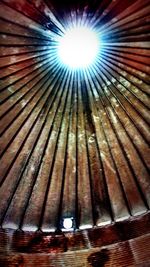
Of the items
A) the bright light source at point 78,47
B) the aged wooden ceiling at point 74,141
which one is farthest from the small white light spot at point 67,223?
the bright light source at point 78,47

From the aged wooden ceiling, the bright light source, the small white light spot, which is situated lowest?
the small white light spot

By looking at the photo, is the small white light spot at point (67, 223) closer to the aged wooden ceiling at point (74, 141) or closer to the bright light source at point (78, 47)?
the aged wooden ceiling at point (74, 141)

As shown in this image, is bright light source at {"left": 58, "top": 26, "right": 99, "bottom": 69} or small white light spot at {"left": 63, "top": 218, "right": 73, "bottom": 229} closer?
bright light source at {"left": 58, "top": 26, "right": 99, "bottom": 69}

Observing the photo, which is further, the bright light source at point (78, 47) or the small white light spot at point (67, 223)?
the small white light spot at point (67, 223)

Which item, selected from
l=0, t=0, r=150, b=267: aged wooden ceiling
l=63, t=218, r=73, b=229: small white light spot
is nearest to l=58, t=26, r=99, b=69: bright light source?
l=0, t=0, r=150, b=267: aged wooden ceiling

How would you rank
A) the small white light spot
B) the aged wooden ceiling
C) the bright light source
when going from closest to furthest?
the bright light source, the aged wooden ceiling, the small white light spot

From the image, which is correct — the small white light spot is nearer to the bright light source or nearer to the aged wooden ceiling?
the aged wooden ceiling
